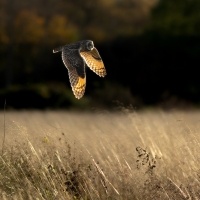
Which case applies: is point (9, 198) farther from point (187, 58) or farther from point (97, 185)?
point (187, 58)

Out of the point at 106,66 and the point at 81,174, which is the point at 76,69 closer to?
the point at 81,174

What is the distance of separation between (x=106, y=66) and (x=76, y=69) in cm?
1949

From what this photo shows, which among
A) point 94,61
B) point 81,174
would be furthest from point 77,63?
point 81,174

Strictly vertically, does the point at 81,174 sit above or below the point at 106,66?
above

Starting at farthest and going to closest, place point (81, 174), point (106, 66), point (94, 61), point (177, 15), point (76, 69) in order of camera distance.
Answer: point (177, 15), point (106, 66), point (94, 61), point (76, 69), point (81, 174)

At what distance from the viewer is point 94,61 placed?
6.77 meters

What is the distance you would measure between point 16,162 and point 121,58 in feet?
67.8

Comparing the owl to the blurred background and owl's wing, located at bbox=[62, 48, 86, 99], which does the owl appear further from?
the blurred background

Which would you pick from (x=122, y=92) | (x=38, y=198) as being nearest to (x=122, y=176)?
(x=38, y=198)

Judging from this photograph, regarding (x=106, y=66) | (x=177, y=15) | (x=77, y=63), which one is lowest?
(x=177, y=15)

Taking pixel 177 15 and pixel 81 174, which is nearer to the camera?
pixel 81 174

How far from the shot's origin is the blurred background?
66.2 feet

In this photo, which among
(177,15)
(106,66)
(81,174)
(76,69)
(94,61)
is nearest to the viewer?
(81,174)

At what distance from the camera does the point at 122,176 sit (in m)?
4.84
